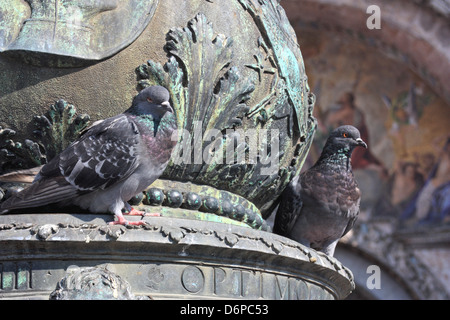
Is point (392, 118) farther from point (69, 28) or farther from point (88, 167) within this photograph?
point (88, 167)

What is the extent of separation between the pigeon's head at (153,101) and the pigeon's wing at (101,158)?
64mm

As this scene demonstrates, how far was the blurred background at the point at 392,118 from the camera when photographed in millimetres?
10570

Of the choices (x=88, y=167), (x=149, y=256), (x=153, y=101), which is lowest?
(x=149, y=256)

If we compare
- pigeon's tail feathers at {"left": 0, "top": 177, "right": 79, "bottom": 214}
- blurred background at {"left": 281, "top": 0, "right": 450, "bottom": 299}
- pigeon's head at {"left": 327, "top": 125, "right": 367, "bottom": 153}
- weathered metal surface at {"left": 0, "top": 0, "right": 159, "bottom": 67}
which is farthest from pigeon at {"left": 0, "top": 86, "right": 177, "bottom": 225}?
blurred background at {"left": 281, "top": 0, "right": 450, "bottom": 299}

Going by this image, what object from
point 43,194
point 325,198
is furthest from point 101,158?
point 325,198

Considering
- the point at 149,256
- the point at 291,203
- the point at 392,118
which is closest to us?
the point at 149,256

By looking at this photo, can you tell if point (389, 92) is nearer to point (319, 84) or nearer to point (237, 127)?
point (319, 84)

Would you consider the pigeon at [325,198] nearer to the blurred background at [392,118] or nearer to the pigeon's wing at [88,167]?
the pigeon's wing at [88,167]

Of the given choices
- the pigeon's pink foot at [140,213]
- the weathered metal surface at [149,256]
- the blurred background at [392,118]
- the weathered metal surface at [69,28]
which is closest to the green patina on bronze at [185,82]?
the weathered metal surface at [69,28]

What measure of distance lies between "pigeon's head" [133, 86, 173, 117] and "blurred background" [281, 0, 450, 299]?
8019 millimetres

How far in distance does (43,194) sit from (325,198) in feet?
3.99

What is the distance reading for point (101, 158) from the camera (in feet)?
8.48

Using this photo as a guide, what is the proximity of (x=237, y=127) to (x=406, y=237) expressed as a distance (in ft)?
30.0

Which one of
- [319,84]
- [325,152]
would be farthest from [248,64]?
[319,84]
